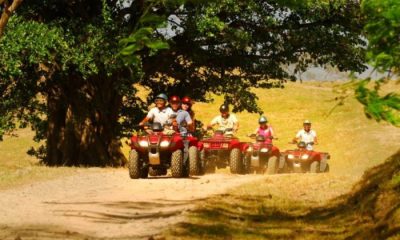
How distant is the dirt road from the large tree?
175 inches

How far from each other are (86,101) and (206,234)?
566 inches

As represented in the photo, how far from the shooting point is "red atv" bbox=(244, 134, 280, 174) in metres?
20.0

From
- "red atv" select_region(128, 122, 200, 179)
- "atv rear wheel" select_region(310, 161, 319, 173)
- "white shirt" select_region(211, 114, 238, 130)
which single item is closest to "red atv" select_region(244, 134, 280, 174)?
"white shirt" select_region(211, 114, 238, 130)

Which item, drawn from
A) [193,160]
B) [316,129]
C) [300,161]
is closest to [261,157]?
[300,161]

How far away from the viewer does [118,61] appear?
64.1 ft

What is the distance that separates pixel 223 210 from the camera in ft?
37.5

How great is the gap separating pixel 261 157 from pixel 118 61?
4564mm

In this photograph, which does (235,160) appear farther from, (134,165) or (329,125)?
(329,125)

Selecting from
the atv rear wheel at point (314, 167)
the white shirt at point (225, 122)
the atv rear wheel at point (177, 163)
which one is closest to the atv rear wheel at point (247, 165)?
the white shirt at point (225, 122)

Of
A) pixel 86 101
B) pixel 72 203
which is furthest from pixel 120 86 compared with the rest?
pixel 72 203

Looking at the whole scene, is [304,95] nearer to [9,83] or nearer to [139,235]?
[9,83]

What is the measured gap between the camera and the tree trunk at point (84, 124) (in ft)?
76.1

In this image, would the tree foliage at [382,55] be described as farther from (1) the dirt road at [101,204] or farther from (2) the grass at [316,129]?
(2) the grass at [316,129]

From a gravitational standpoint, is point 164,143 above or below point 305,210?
above
